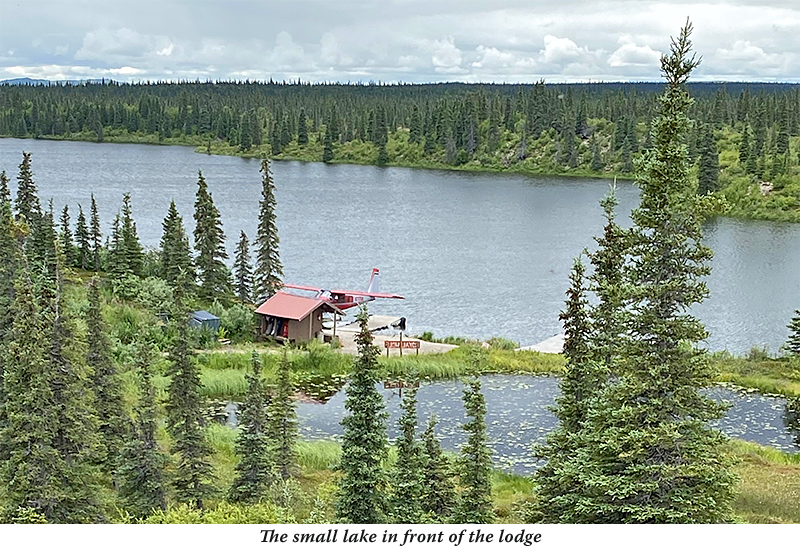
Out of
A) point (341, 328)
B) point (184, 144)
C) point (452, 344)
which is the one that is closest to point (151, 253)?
point (341, 328)

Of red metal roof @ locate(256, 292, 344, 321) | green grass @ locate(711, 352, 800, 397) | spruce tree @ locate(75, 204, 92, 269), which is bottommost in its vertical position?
green grass @ locate(711, 352, 800, 397)

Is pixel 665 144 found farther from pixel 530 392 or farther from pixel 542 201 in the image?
pixel 542 201

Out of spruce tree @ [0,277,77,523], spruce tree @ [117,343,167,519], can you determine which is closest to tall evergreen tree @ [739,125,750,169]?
spruce tree @ [117,343,167,519]

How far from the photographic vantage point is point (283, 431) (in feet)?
27.8

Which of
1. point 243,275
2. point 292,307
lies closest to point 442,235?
point 243,275

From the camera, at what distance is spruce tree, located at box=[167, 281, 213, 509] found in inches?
298

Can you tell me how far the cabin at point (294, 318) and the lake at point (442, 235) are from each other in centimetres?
247

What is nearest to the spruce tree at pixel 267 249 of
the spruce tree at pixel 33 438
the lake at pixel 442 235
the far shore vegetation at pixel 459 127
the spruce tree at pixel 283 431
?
the lake at pixel 442 235

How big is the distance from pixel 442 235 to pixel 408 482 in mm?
25482

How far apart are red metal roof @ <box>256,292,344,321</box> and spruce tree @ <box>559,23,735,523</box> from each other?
13085 millimetres

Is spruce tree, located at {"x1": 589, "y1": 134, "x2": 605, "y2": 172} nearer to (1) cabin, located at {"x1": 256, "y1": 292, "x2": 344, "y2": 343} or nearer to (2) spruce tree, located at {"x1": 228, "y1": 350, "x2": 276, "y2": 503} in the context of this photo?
(1) cabin, located at {"x1": 256, "y1": 292, "x2": 344, "y2": 343}

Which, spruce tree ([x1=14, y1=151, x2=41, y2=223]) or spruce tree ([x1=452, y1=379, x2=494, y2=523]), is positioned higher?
spruce tree ([x1=14, y1=151, x2=41, y2=223])

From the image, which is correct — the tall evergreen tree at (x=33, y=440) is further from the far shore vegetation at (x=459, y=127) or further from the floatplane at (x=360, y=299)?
the far shore vegetation at (x=459, y=127)

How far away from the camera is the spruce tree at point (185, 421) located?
7.57 m
